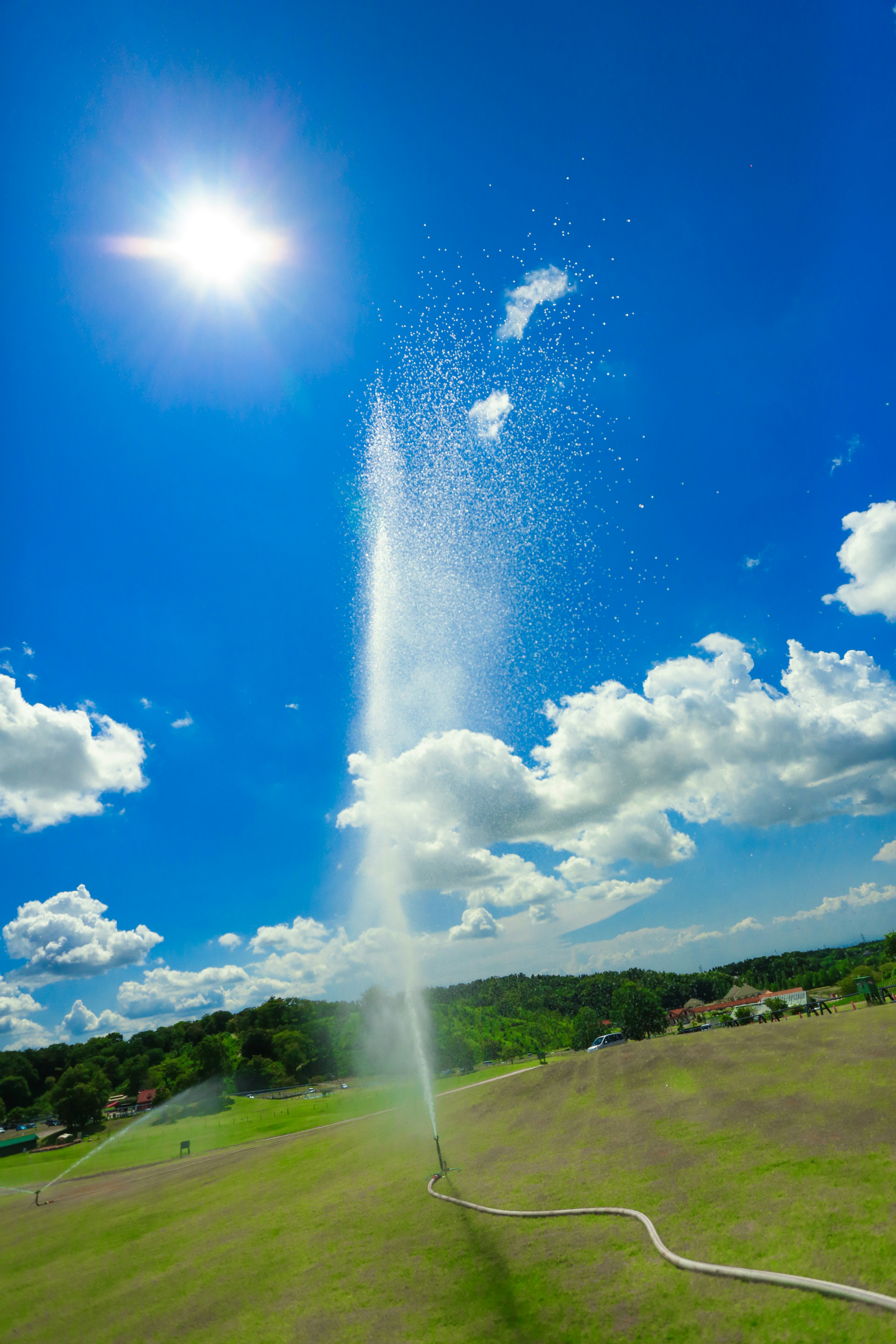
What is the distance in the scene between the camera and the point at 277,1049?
149125 millimetres

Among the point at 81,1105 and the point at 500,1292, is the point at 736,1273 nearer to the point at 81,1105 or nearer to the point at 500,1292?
A: the point at 500,1292

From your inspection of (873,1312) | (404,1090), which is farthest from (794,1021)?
(873,1312)

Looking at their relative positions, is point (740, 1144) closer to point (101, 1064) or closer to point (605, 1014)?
point (101, 1064)

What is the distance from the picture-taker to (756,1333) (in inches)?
433

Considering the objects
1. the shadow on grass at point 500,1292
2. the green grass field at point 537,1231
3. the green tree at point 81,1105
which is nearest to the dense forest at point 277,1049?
the green tree at point 81,1105

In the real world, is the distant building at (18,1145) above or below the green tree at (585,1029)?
above

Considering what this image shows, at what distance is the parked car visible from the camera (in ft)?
254

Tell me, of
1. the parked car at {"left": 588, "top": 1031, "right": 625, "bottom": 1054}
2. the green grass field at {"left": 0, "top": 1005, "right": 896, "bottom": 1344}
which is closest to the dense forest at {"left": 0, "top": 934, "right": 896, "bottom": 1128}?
the parked car at {"left": 588, "top": 1031, "right": 625, "bottom": 1054}

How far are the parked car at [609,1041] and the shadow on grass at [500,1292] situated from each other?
219 feet

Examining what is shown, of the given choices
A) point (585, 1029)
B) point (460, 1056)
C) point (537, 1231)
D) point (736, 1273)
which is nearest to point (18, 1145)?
point (460, 1056)

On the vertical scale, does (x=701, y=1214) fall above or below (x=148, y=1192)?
above

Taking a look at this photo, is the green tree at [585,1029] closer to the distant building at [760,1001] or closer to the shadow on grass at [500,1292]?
the distant building at [760,1001]

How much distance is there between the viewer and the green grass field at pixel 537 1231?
1292 centimetres

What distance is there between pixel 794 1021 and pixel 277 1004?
162647mm
